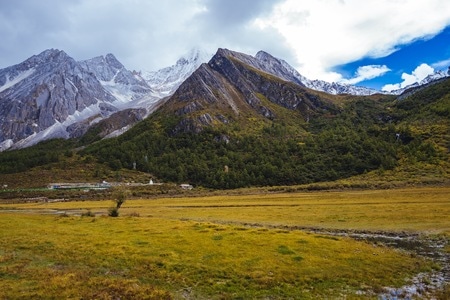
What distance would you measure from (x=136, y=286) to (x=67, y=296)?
498 cm

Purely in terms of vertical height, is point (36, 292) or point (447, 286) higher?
point (36, 292)

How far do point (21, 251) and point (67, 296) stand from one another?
19.5 meters

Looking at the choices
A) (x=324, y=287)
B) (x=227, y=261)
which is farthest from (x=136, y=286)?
(x=324, y=287)

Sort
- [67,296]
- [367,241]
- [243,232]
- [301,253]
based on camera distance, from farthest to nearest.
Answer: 1. [243,232]
2. [367,241]
3. [301,253]
4. [67,296]

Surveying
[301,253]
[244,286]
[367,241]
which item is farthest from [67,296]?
[367,241]

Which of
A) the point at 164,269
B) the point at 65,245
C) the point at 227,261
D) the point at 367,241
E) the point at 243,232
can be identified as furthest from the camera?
the point at 243,232

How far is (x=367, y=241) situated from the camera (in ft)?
153

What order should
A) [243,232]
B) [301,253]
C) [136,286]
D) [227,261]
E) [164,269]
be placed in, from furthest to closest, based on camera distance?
[243,232] < [301,253] < [227,261] < [164,269] < [136,286]

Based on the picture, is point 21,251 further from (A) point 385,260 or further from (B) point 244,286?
(A) point 385,260

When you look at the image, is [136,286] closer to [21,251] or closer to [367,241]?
[21,251]

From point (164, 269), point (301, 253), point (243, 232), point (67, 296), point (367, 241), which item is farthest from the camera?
point (243, 232)

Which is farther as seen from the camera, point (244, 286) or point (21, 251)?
point (21, 251)

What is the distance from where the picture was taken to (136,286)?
1077 inches

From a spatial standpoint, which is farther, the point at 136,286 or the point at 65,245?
the point at 65,245
